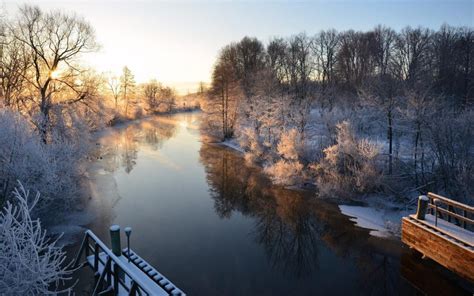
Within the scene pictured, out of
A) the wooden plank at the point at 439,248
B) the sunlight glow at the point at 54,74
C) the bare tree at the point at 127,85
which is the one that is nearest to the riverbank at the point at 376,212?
the wooden plank at the point at 439,248

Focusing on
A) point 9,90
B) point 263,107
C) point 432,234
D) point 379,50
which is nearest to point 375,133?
point 263,107

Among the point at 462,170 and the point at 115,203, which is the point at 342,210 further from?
the point at 115,203

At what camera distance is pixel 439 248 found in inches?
398

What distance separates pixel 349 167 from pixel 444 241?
8.58m

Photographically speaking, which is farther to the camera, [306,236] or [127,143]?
[127,143]

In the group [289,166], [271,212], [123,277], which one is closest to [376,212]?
[271,212]

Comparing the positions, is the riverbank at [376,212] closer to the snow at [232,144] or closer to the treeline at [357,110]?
the treeline at [357,110]

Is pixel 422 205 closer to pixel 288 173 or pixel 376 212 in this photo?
pixel 376 212

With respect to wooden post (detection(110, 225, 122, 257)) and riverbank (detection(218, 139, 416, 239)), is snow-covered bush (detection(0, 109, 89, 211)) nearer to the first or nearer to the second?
wooden post (detection(110, 225, 122, 257))

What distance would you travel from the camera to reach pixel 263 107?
3050 centimetres

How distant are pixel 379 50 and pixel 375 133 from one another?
18.1m

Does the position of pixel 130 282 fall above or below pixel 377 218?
above

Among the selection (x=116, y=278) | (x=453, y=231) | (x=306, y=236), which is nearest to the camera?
(x=116, y=278)

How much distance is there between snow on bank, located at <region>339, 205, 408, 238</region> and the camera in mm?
13834
